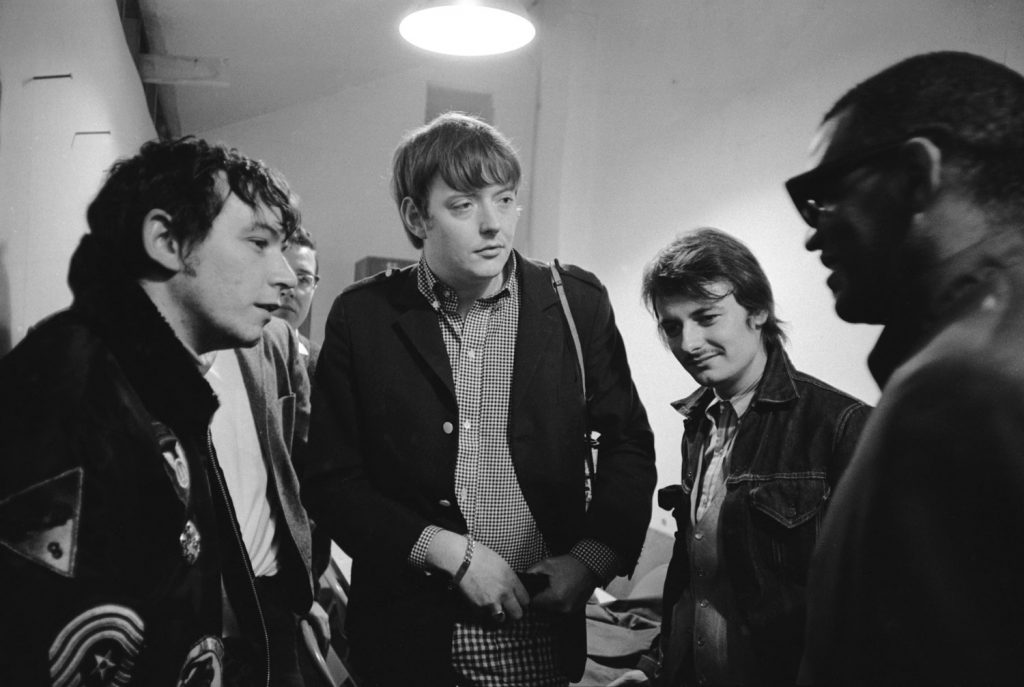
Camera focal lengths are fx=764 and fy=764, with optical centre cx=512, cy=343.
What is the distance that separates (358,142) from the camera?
610 centimetres

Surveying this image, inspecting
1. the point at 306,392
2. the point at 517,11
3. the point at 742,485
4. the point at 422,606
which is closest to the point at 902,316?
the point at 742,485

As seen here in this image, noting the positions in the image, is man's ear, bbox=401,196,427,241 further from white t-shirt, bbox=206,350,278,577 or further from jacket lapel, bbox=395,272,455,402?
white t-shirt, bbox=206,350,278,577

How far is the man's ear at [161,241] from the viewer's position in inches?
44.9

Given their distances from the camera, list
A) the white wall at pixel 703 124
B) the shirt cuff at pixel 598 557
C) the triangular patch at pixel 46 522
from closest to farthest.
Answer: the triangular patch at pixel 46 522
the shirt cuff at pixel 598 557
the white wall at pixel 703 124

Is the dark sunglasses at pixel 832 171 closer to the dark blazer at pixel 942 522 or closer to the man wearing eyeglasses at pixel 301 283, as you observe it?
the dark blazer at pixel 942 522

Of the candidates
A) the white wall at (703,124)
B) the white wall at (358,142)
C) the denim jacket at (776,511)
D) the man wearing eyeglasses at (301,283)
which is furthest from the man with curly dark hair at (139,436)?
the white wall at (358,142)

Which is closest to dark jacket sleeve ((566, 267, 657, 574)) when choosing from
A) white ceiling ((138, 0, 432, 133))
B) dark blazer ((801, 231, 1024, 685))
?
dark blazer ((801, 231, 1024, 685))

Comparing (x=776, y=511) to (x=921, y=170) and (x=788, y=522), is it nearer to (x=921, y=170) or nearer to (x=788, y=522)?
(x=788, y=522)

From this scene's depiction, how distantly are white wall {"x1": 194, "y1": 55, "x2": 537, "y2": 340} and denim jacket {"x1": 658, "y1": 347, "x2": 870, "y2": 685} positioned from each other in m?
4.41

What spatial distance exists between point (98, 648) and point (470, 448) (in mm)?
733

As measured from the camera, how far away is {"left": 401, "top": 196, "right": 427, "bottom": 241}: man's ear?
163 cm

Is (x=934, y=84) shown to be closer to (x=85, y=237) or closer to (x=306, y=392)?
(x=85, y=237)

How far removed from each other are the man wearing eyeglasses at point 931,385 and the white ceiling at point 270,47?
3302 millimetres

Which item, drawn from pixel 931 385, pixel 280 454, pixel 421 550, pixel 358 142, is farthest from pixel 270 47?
pixel 931 385
